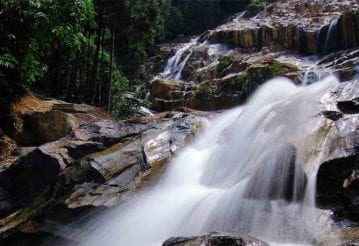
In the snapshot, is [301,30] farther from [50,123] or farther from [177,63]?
[50,123]

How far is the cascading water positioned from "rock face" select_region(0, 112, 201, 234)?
0.55 meters

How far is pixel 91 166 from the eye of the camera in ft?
40.1

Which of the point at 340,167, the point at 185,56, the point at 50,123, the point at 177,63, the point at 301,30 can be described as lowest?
the point at 340,167

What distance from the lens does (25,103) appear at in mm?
16984

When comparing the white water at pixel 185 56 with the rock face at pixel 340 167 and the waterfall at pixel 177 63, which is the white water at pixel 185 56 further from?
the rock face at pixel 340 167

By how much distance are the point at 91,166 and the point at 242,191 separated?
412 centimetres

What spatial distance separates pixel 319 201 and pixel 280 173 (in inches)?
36.3

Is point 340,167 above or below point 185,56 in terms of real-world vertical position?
below

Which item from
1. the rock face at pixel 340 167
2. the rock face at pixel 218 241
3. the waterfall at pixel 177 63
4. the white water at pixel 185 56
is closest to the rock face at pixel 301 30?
the white water at pixel 185 56

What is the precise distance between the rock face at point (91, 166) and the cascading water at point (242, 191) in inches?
21.7

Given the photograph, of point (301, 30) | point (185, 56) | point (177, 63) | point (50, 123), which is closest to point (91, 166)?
point (50, 123)

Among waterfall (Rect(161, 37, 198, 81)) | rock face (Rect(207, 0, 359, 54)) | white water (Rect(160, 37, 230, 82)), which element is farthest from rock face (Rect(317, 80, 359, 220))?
waterfall (Rect(161, 37, 198, 81))

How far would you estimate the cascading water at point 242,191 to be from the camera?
9.05 m

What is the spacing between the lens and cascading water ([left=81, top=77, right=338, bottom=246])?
905cm
